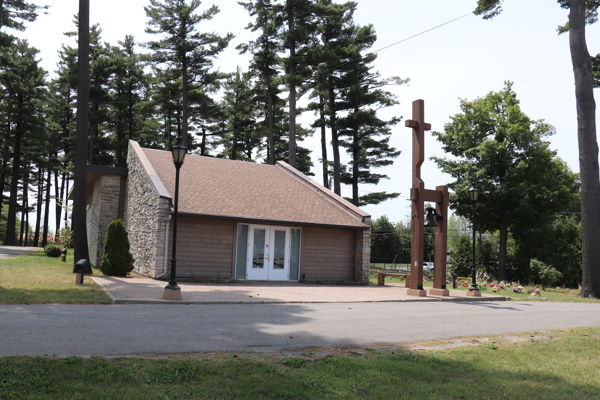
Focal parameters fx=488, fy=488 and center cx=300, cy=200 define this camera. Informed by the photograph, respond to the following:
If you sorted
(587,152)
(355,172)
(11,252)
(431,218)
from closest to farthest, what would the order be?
(431,218) → (587,152) → (11,252) → (355,172)

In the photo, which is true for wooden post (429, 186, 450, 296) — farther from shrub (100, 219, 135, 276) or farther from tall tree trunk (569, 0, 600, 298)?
shrub (100, 219, 135, 276)

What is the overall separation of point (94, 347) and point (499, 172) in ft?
84.8

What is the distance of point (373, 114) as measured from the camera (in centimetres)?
3353

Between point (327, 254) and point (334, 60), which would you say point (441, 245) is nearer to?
point (327, 254)

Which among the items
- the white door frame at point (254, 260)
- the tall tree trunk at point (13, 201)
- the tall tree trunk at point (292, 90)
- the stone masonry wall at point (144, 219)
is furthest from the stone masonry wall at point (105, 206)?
the tall tree trunk at point (13, 201)

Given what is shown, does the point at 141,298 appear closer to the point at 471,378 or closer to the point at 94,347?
the point at 94,347

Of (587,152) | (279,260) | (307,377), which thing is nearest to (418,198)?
(279,260)

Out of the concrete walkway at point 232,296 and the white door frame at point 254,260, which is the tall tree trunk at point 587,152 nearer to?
the concrete walkway at point 232,296

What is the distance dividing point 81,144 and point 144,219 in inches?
142

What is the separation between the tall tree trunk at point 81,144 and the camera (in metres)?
16.9

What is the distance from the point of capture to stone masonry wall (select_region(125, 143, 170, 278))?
55.5ft

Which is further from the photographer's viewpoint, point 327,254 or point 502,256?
point 502,256

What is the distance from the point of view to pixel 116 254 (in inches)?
663

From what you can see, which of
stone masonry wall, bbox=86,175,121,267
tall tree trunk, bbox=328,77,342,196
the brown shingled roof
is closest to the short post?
the brown shingled roof
